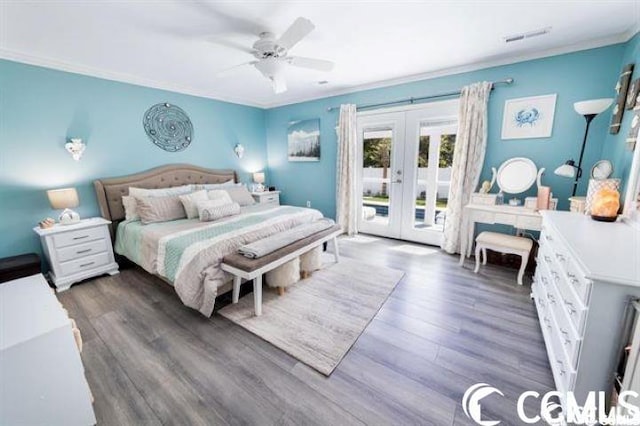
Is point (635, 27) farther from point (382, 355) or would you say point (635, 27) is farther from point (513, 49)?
point (382, 355)

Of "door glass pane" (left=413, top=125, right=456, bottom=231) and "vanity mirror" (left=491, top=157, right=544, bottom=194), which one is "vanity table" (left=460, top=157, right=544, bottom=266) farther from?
"door glass pane" (left=413, top=125, right=456, bottom=231)

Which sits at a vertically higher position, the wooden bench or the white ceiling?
Answer: the white ceiling

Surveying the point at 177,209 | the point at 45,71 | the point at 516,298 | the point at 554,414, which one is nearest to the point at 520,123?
the point at 516,298

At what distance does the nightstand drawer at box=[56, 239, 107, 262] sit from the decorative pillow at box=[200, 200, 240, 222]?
1.19 metres

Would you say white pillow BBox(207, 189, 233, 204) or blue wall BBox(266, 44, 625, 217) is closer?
blue wall BBox(266, 44, 625, 217)

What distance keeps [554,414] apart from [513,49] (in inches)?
130

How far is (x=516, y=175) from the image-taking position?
117 inches

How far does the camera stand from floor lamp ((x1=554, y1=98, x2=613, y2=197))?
2246 millimetres

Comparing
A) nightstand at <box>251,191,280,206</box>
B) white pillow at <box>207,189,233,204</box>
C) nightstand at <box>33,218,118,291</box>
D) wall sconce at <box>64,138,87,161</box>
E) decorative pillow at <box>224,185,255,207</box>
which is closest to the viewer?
nightstand at <box>33,218,118,291</box>

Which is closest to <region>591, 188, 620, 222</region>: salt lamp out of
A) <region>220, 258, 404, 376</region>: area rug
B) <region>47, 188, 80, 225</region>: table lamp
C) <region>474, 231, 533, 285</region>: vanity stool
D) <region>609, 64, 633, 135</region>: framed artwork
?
<region>474, 231, 533, 285</region>: vanity stool

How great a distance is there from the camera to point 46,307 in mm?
1334

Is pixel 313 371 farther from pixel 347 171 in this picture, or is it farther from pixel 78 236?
pixel 347 171

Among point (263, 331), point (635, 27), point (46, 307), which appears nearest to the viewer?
point (46, 307)

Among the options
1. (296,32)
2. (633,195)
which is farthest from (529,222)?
(296,32)
